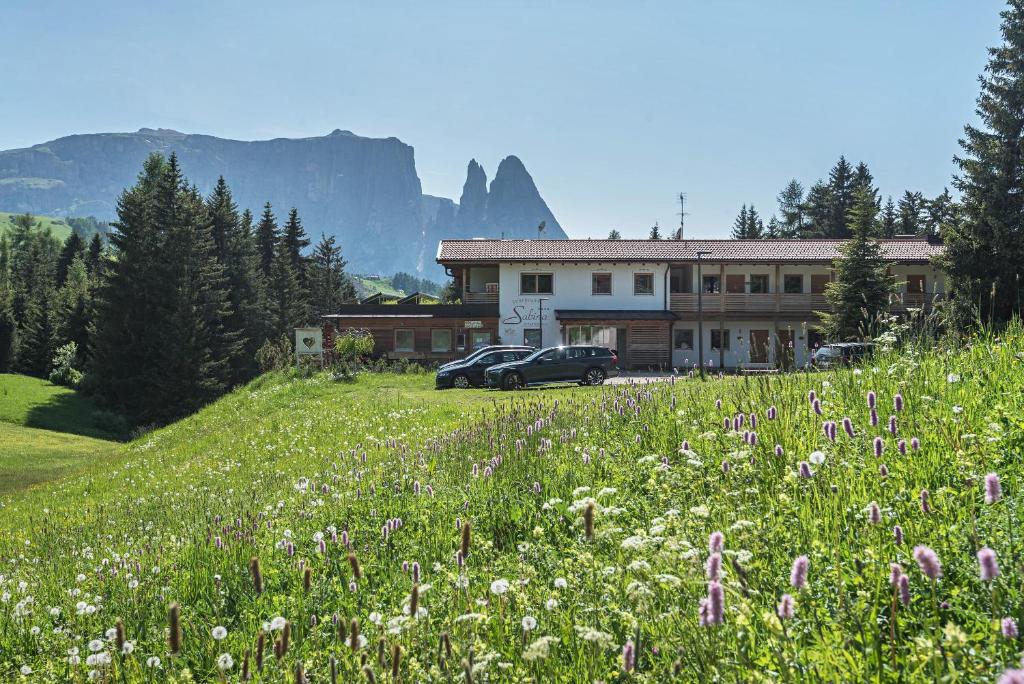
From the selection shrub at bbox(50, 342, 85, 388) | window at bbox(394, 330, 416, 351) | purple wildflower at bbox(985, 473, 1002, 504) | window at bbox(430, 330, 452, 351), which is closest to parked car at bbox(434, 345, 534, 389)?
window at bbox(430, 330, 452, 351)

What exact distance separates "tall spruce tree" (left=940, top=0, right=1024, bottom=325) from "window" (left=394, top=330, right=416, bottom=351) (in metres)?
30.6

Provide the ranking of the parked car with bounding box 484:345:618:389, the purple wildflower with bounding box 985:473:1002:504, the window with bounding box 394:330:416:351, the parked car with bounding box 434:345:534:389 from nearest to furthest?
the purple wildflower with bounding box 985:473:1002:504 < the parked car with bounding box 484:345:618:389 < the parked car with bounding box 434:345:534:389 < the window with bounding box 394:330:416:351

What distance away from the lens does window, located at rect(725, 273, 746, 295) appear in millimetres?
49469

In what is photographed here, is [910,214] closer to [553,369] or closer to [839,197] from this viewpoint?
[839,197]

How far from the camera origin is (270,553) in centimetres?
604

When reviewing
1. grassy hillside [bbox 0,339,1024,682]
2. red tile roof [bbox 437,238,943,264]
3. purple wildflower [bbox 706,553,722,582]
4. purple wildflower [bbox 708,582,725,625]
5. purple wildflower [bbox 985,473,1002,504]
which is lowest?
grassy hillside [bbox 0,339,1024,682]

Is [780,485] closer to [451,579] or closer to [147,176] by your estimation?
[451,579]

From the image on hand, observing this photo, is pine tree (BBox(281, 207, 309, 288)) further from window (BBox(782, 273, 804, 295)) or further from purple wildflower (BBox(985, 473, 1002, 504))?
purple wildflower (BBox(985, 473, 1002, 504))

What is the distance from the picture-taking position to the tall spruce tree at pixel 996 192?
35312 mm

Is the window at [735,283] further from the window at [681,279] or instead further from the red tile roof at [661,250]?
the window at [681,279]

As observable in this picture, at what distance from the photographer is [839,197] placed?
8425 centimetres

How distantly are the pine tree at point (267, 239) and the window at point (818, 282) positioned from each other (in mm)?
54765

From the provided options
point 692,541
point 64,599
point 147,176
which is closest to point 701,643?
point 692,541

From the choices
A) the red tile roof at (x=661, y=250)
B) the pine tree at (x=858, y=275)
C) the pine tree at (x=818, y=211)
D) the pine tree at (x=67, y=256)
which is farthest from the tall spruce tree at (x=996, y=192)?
the pine tree at (x=67, y=256)
